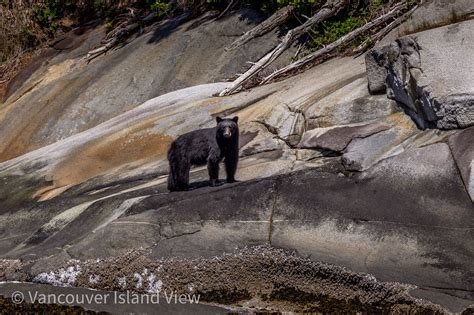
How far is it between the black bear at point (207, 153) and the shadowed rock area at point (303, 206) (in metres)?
0.29

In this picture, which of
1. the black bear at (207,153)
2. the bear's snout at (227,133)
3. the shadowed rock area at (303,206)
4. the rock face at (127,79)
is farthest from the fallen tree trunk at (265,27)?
the bear's snout at (227,133)

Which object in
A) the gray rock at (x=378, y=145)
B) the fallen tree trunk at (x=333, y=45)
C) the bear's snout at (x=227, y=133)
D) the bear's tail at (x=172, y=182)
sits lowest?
the fallen tree trunk at (x=333, y=45)

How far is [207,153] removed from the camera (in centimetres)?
1056

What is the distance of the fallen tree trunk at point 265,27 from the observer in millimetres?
15906

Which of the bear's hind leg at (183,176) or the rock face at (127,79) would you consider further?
the rock face at (127,79)

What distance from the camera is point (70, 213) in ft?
34.8

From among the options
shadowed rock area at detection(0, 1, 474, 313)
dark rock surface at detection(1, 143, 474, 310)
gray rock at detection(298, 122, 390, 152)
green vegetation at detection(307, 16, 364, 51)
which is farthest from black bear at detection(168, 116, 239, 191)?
green vegetation at detection(307, 16, 364, 51)

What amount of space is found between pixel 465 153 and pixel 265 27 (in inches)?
310

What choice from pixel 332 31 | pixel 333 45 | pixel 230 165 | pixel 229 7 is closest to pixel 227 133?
pixel 230 165

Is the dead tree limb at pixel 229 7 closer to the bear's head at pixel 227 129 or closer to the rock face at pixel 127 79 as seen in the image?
the rock face at pixel 127 79

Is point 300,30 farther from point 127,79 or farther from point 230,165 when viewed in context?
point 230,165

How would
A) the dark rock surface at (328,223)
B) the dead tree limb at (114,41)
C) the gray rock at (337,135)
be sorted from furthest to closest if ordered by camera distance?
the dead tree limb at (114,41) → the gray rock at (337,135) → the dark rock surface at (328,223)

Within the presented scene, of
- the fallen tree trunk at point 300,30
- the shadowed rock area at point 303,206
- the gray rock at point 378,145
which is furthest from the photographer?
the fallen tree trunk at point 300,30

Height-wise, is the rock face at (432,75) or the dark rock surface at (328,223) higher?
the rock face at (432,75)
